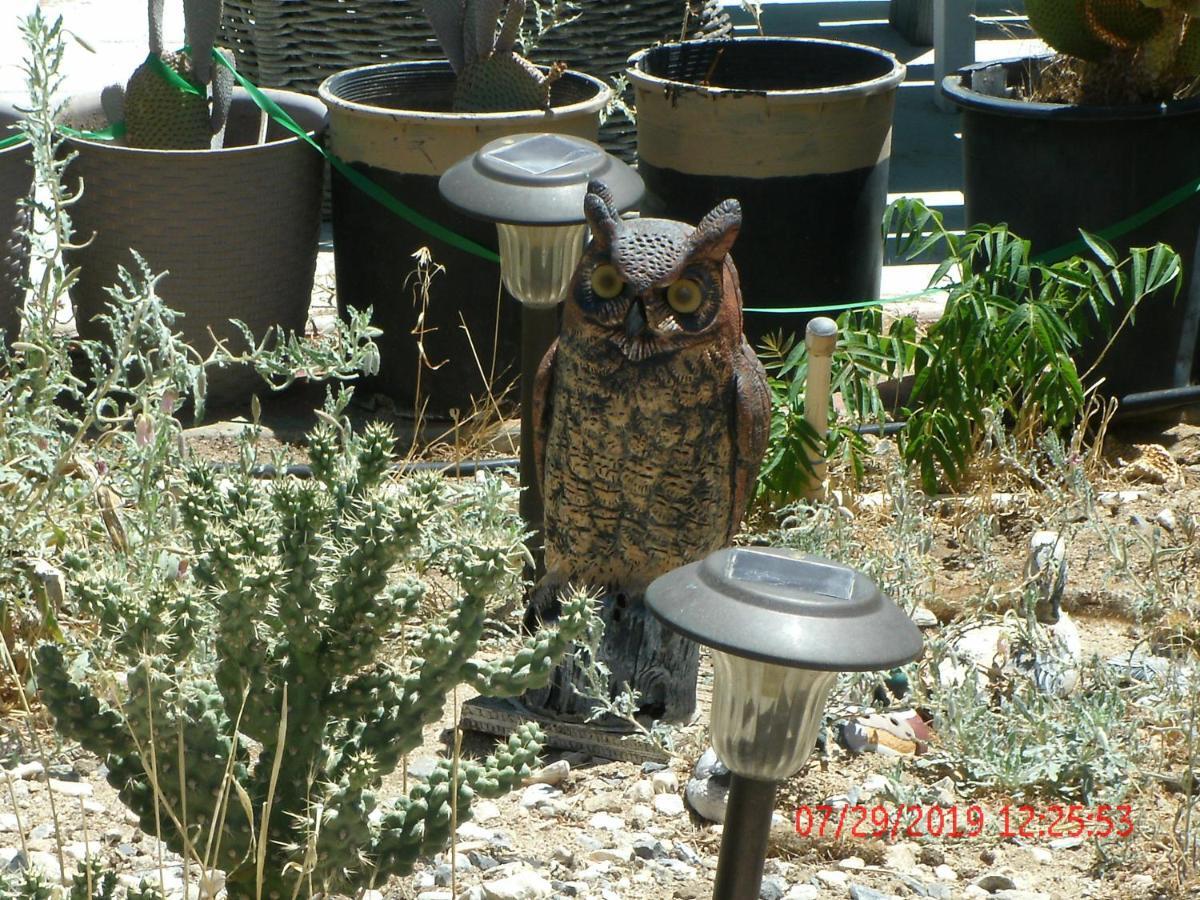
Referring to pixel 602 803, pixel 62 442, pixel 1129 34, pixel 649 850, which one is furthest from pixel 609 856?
pixel 1129 34

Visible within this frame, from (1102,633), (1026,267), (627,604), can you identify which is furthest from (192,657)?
(1026,267)

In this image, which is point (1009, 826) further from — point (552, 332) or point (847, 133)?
point (847, 133)

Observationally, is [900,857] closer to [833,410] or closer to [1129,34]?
[833,410]

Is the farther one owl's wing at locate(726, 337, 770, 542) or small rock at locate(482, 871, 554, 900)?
owl's wing at locate(726, 337, 770, 542)

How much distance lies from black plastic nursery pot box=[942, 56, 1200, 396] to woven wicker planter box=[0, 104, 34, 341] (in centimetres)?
271

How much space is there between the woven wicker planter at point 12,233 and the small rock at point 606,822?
8.36ft

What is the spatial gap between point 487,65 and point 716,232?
2132mm

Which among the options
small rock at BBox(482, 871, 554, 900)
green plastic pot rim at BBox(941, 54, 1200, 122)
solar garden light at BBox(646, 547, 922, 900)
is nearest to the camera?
solar garden light at BBox(646, 547, 922, 900)

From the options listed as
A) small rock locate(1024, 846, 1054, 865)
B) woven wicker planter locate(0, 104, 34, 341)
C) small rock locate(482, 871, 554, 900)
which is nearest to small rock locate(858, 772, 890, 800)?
small rock locate(1024, 846, 1054, 865)

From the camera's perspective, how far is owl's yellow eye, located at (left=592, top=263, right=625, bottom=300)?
8.66 feet

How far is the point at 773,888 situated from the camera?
248 centimetres

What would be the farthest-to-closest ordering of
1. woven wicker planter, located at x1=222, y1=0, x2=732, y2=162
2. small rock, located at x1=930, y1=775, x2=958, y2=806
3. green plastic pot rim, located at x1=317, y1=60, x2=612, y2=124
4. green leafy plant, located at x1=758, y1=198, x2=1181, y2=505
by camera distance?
woven wicker planter, located at x1=222, y1=0, x2=732, y2=162 < green plastic pot rim, located at x1=317, y1=60, x2=612, y2=124 < green leafy plant, located at x1=758, y1=198, x2=1181, y2=505 < small rock, located at x1=930, y1=775, x2=958, y2=806

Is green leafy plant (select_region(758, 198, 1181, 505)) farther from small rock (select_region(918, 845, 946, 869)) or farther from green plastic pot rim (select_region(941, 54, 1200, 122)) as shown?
small rock (select_region(918, 845, 946, 869))

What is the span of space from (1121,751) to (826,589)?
1.27 meters
